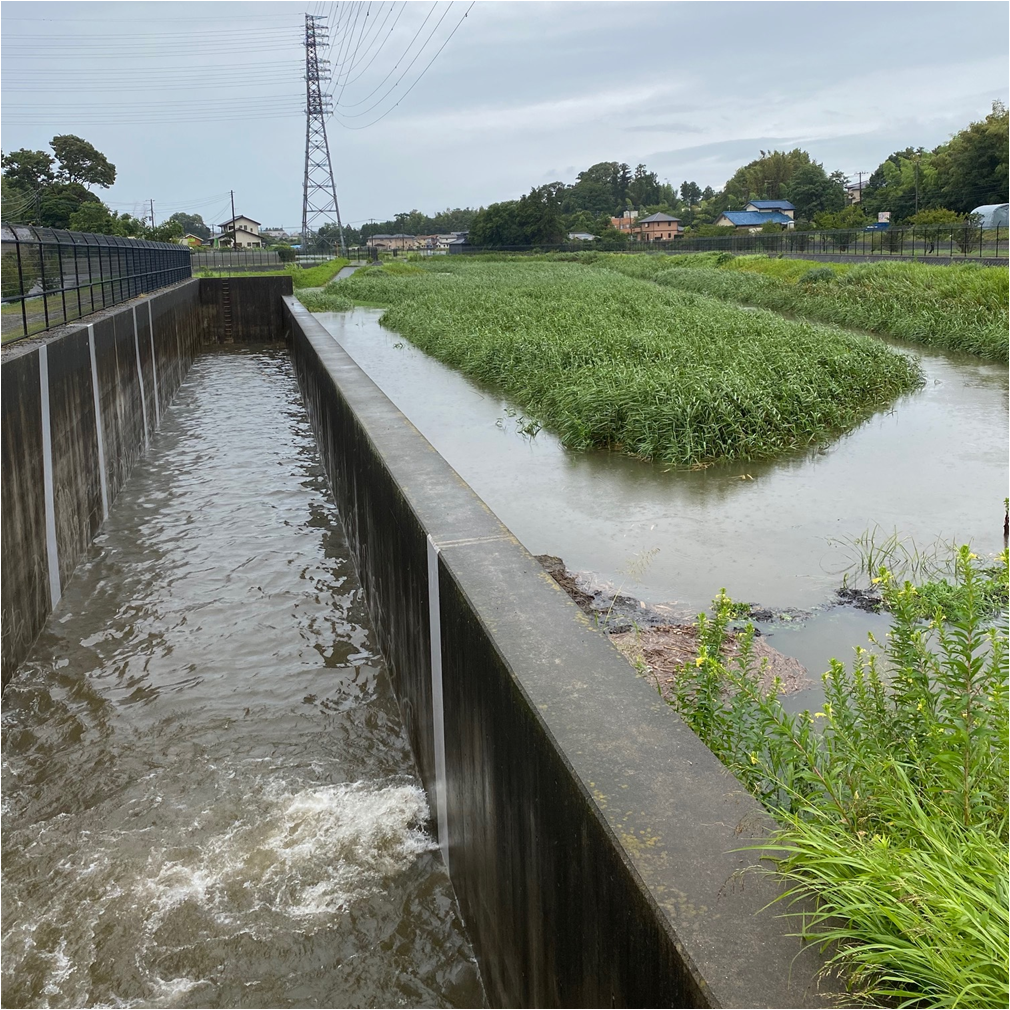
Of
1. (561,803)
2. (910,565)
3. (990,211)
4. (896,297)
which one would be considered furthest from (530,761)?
(896,297)

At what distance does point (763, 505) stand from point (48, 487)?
20.1ft

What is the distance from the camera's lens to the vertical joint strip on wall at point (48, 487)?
7613 millimetres

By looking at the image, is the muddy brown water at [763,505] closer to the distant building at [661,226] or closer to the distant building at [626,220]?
the distant building at [661,226]

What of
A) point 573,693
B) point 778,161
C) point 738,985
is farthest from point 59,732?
point 778,161

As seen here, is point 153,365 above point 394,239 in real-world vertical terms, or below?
below

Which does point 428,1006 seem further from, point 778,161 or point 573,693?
point 778,161

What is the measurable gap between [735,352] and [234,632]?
10239 mm

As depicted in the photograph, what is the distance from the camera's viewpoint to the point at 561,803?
8.67 ft

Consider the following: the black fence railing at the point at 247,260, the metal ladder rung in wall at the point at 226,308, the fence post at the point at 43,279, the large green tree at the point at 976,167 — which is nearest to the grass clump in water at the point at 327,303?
the metal ladder rung in wall at the point at 226,308

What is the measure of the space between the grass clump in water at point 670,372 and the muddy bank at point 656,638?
168 inches

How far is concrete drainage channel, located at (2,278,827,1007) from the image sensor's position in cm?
203

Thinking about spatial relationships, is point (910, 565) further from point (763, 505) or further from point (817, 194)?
point (817, 194)

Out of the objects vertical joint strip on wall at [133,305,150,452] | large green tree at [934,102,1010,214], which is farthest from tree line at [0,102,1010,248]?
vertical joint strip on wall at [133,305,150,452]

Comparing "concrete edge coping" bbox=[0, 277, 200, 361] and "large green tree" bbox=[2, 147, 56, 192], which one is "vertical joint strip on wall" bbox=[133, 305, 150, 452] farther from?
"large green tree" bbox=[2, 147, 56, 192]
